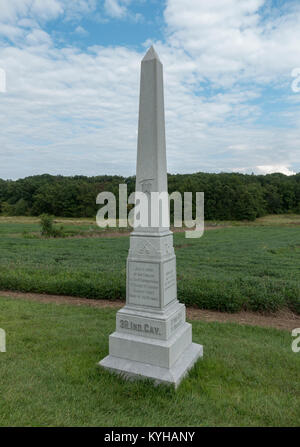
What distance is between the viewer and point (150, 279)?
402 centimetres

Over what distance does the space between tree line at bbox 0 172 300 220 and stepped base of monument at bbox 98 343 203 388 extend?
53283 millimetres

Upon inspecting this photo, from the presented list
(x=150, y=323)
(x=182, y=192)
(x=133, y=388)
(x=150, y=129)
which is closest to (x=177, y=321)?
(x=150, y=323)

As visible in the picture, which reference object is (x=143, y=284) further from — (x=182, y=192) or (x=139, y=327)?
(x=182, y=192)

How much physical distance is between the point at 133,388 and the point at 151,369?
364mm

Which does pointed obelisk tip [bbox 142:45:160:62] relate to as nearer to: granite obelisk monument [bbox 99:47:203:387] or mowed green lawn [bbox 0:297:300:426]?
granite obelisk monument [bbox 99:47:203:387]

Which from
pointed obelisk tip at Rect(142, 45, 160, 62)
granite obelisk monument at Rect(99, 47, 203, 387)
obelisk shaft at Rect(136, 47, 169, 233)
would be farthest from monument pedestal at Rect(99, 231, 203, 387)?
pointed obelisk tip at Rect(142, 45, 160, 62)

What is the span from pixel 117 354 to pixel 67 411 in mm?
1199

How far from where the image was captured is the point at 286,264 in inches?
539

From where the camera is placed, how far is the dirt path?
23.0ft

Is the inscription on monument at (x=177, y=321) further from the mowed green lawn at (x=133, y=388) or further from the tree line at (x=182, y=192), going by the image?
the tree line at (x=182, y=192)

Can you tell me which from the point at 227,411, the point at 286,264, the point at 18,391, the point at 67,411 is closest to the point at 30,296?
the point at 18,391
